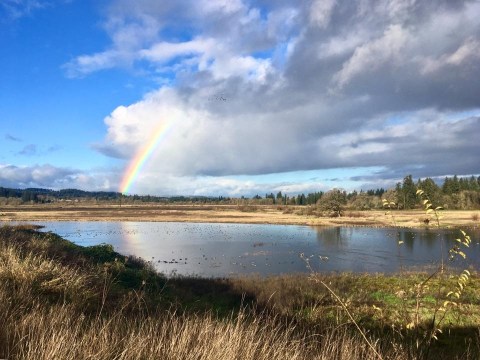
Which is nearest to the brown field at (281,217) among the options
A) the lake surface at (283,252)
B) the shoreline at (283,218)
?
the shoreline at (283,218)

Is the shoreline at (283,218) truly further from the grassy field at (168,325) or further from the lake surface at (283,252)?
the grassy field at (168,325)

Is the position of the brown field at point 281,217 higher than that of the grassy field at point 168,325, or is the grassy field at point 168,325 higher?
the grassy field at point 168,325

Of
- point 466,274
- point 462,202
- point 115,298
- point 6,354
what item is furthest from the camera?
point 462,202

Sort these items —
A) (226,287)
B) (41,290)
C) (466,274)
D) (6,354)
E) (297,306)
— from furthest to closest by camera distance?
(226,287)
(297,306)
(41,290)
(466,274)
(6,354)

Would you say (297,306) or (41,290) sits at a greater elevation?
(41,290)

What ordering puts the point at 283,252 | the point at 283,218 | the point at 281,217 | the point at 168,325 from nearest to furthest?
the point at 168,325
the point at 283,252
the point at 283,218
the point at 281,217

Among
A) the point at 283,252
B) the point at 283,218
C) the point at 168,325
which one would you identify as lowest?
the point at 283,252

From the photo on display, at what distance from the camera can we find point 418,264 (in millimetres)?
30625

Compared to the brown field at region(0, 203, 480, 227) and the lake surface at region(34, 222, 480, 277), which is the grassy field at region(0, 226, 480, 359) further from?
the brown field at region(0, 203, 480, 227)

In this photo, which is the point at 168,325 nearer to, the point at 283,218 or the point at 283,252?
the point at 283,252

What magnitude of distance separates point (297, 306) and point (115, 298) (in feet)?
26.3

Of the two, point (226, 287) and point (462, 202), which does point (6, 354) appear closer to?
point (226, 287)

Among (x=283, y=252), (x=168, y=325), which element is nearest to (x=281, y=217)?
(x=283, y=252)

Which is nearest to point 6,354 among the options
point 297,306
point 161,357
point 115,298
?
point 161,357
